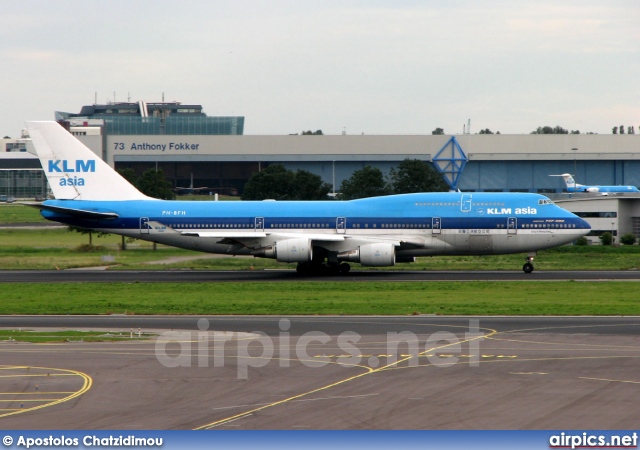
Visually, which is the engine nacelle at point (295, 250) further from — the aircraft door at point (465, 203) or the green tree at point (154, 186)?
the green tree at point (154, 186)

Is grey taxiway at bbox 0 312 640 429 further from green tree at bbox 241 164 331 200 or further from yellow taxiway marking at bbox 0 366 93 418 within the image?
green tree at bbox 241 164 331 200

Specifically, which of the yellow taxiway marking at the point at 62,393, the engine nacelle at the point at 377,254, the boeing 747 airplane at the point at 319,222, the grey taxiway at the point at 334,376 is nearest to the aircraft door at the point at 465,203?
the boeing 747 airplane at the point at 319,222

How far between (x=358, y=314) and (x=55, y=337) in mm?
11607

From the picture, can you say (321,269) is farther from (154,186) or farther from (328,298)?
(154,186)

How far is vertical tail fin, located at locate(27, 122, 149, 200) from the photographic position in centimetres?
5594

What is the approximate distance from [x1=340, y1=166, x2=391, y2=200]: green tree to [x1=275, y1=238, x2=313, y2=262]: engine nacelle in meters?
49.2

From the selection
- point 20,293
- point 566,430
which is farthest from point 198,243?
point 566,430

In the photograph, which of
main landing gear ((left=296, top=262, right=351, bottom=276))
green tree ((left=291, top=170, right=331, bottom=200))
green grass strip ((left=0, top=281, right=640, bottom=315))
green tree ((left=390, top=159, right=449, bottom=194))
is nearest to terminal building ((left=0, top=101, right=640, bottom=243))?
green tree ((left=390, top=159, right=449, bottom=194))

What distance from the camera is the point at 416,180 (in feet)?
342

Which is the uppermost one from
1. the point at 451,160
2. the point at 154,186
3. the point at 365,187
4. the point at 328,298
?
the point at 451,160

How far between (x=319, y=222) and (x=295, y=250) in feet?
10.0

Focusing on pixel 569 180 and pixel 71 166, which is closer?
pixel 71 166

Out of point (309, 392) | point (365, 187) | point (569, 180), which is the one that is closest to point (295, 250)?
point (309, 392)

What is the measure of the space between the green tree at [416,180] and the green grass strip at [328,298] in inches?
2239
